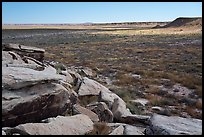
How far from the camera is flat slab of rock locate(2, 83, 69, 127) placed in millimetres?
7906

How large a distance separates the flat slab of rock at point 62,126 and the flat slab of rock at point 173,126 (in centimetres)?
178

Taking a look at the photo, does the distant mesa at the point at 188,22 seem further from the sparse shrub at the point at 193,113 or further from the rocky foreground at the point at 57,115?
the rocky foreground at the point at 57,115

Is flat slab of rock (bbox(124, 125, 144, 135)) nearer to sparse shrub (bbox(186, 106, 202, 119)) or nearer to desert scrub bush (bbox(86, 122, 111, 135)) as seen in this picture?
desert scrub bush (bbox(86, 122, 111, 135))

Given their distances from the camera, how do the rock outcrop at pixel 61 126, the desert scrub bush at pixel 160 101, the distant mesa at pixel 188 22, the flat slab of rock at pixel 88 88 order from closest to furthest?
the rock outcrop at pixel 61 126, the flat slab of rock at pixel 88 88, the desert scrub bush at pixel 160 101, the distant mesa at pixel 188 22

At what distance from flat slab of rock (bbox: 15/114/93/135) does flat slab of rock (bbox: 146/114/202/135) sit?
1.78 metres

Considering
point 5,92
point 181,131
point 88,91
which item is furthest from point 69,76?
point 181,131

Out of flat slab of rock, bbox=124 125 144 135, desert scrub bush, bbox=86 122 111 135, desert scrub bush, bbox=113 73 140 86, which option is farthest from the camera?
desert scrub bush, bbox=113 73 140 86

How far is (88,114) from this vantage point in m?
9.52

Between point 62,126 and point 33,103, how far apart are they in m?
1.08

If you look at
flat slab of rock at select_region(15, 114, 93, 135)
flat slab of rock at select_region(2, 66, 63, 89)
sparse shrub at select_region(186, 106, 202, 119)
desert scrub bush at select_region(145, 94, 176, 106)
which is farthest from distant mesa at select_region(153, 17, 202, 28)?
flat slab of rock at select_region(15, 114, 93, 135)

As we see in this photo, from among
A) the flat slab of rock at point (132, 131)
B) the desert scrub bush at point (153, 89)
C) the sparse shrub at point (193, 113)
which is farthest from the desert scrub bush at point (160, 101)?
the flat slab of rock at point (132, 131)

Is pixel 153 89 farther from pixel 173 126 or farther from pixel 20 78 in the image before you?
pixel 20 78

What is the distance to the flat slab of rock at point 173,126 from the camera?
7024 mm

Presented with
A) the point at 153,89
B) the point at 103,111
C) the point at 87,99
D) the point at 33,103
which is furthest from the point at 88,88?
the point at 153,89
